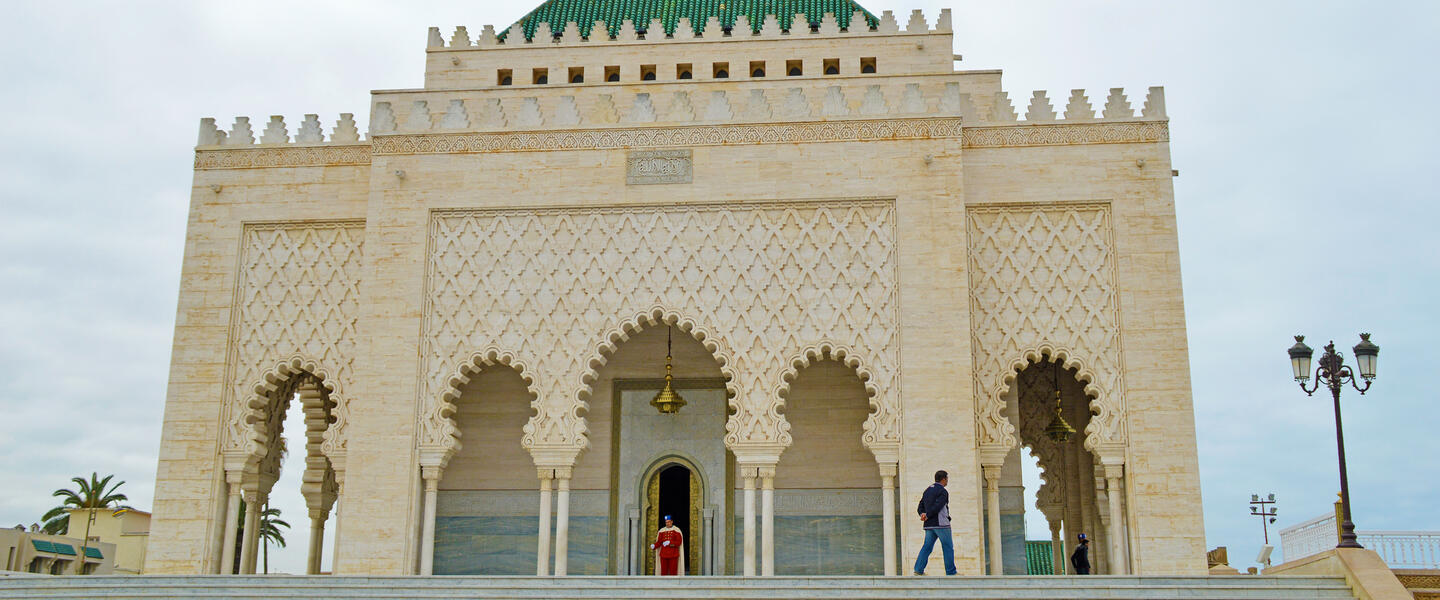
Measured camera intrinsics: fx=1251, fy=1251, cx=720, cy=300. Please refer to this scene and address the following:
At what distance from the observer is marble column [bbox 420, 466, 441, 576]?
10727mm

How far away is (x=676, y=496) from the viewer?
1213 centimetres

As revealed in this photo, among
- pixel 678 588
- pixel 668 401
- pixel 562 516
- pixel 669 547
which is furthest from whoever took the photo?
pixel 668 401

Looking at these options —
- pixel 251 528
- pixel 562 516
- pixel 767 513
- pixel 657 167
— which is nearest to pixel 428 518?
pixel 562 516

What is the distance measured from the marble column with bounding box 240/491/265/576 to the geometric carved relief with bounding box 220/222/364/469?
2.33 feet

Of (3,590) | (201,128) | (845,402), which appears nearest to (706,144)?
(845,402)

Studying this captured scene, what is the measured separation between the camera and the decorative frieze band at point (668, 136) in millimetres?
11289

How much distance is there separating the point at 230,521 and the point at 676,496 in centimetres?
413

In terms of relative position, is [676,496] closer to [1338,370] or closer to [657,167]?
[657,167]

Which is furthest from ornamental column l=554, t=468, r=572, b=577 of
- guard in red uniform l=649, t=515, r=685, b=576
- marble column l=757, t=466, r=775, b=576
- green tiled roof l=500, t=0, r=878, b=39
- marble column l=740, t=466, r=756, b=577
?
green tiled roof l=500, t=0, r=878, b=39

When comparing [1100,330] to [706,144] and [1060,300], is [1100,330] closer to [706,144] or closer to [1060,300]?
[1060,300]

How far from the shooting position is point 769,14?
44.7ft

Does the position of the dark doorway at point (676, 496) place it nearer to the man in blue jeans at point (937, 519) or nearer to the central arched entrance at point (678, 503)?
the central arched entrance at point (678, 503)

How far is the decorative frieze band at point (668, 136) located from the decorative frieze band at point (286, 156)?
0.47m

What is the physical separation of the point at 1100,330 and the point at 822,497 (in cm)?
297
